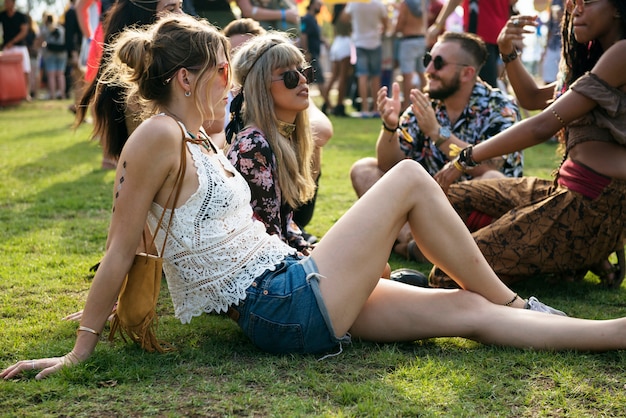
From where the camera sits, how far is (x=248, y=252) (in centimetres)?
318

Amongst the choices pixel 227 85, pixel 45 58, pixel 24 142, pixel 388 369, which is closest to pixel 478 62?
pixel 227 85

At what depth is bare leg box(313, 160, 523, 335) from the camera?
310cm

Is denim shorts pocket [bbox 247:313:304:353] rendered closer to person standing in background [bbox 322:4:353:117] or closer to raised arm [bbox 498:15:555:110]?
raised arm [bbox 498:15:555:110]

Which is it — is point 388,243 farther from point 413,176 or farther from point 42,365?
point 42,365

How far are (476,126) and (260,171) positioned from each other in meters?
2.15

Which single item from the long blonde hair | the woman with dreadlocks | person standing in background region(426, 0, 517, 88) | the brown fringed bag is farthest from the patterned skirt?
person standing in background region(426, 0, 517, 88)

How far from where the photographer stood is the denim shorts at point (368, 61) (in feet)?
45.4

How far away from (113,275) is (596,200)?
257 centimetres

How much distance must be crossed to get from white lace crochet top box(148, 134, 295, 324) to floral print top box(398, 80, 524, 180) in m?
2.42

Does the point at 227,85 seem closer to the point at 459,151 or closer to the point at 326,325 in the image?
the point at 326,325

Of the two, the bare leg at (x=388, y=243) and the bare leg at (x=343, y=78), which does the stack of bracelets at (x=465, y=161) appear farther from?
the bare leg at (x=343, y=78)

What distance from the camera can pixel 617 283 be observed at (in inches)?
173

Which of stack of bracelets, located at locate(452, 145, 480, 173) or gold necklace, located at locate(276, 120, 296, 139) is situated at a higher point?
gold necklace, located at locate(276, 120, 296, 139)

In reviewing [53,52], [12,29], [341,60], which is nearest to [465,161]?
[341,60]
